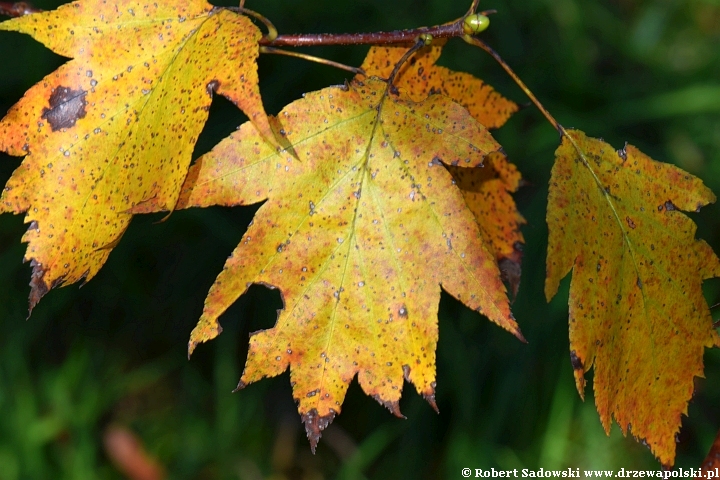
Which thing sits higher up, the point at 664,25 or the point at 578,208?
the point at 578,208

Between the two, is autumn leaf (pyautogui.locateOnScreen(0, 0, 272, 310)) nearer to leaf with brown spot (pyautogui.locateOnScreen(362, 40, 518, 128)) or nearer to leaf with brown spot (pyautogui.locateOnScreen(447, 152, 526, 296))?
leaf with brown spot (pyautogui.locateOnScreen(362, 40, 518, 128))

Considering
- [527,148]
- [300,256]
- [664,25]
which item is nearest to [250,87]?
[300,256]

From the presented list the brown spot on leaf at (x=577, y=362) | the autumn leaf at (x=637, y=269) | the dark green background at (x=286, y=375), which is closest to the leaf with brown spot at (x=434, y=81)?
the autumn leaf at (x=637, y=269)

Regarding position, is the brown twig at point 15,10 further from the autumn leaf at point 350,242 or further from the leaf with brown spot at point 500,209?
the leaf with brown spot at point 500,209

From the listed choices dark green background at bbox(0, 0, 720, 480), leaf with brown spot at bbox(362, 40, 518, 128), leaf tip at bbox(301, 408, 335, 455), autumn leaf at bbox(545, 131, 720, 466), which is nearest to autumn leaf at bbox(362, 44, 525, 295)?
leaf with brown spot at bbox(362, 40, 518, 128)

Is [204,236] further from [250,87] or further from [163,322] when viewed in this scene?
[250,87]

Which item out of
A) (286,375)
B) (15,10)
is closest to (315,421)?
(15,10)
